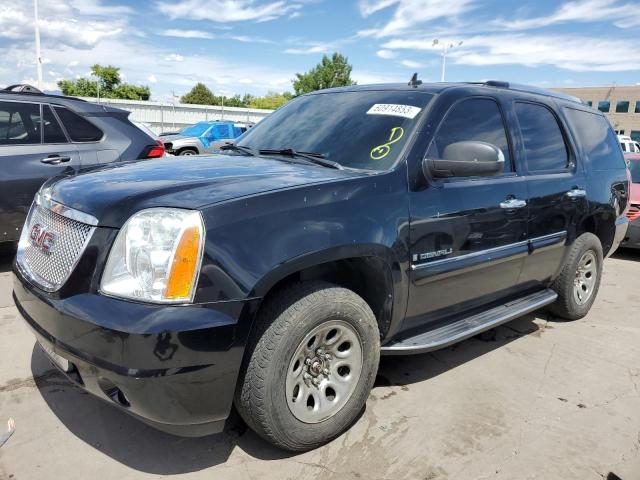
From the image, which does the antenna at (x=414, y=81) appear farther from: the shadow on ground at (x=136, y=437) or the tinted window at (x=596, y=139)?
the shadow on ground at (x=136, y=437)

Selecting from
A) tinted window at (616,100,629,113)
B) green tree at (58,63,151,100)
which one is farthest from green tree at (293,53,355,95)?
tinted window at (616,100,629,113)

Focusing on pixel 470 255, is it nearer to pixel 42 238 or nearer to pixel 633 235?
pixel 42 238

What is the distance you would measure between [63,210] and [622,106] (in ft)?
260

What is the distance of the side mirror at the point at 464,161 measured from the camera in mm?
2902

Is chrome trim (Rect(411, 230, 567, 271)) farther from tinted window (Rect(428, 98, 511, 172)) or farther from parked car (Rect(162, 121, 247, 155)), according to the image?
parked car (Rect(162, 121, 247, 155))

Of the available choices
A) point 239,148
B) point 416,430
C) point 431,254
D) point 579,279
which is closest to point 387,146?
point 431,254

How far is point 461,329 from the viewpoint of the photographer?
10.4 feet

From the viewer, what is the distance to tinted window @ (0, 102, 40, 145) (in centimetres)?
506

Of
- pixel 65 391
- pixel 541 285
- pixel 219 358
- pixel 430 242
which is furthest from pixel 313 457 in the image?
pixel 541 285

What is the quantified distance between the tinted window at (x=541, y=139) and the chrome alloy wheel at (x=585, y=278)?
93cm

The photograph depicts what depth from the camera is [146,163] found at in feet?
10.1

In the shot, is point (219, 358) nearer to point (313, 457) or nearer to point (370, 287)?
point (313, 457)

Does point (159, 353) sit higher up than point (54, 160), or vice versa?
point (54, 160)

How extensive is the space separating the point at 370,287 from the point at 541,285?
6.71 ft
